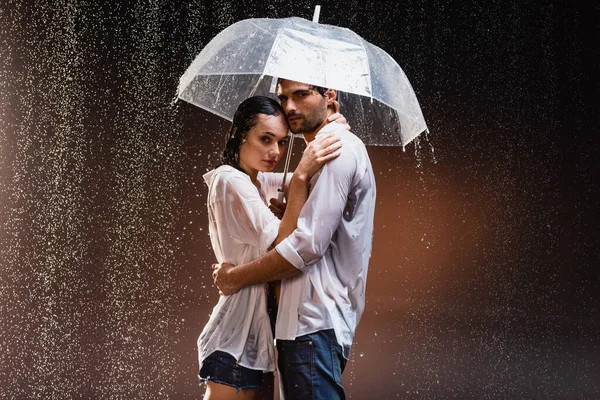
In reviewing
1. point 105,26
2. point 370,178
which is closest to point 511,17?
point 105,26

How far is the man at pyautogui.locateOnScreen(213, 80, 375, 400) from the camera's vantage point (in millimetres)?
1868

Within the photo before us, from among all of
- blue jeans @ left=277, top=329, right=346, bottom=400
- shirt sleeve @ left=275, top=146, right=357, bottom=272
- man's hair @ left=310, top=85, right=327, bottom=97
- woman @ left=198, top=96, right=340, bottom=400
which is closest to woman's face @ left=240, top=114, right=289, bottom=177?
woman @ left=198, top=96, right=340, bottom=400

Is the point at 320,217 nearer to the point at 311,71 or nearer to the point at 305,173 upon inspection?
the point at 305,173

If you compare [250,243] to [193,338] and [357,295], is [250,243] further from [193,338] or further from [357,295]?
[193,338]

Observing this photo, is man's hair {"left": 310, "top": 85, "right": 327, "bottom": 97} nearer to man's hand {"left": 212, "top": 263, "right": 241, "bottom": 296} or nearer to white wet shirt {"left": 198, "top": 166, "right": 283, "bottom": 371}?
white wet shirt {"left": 198, "top": 166, "right": 283, "bottom": 371}

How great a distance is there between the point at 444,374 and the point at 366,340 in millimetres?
521

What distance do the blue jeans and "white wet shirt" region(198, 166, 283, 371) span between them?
0.15 metres

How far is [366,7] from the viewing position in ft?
14.5

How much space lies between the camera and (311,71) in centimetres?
204

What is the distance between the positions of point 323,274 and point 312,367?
24 cm

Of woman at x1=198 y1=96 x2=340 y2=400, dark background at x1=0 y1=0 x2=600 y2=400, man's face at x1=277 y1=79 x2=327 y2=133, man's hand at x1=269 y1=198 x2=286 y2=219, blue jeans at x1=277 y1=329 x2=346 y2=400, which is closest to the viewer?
blue jeans at x1=277 y1=329 x2=346 y2=400

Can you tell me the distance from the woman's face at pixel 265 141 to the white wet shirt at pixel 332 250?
177 mm

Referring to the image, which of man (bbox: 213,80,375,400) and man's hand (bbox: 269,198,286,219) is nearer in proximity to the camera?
man (bbox: 213,80,375,400)

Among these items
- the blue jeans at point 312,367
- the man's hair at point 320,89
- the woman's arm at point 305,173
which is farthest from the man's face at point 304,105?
the blue jeans at point 312,367
